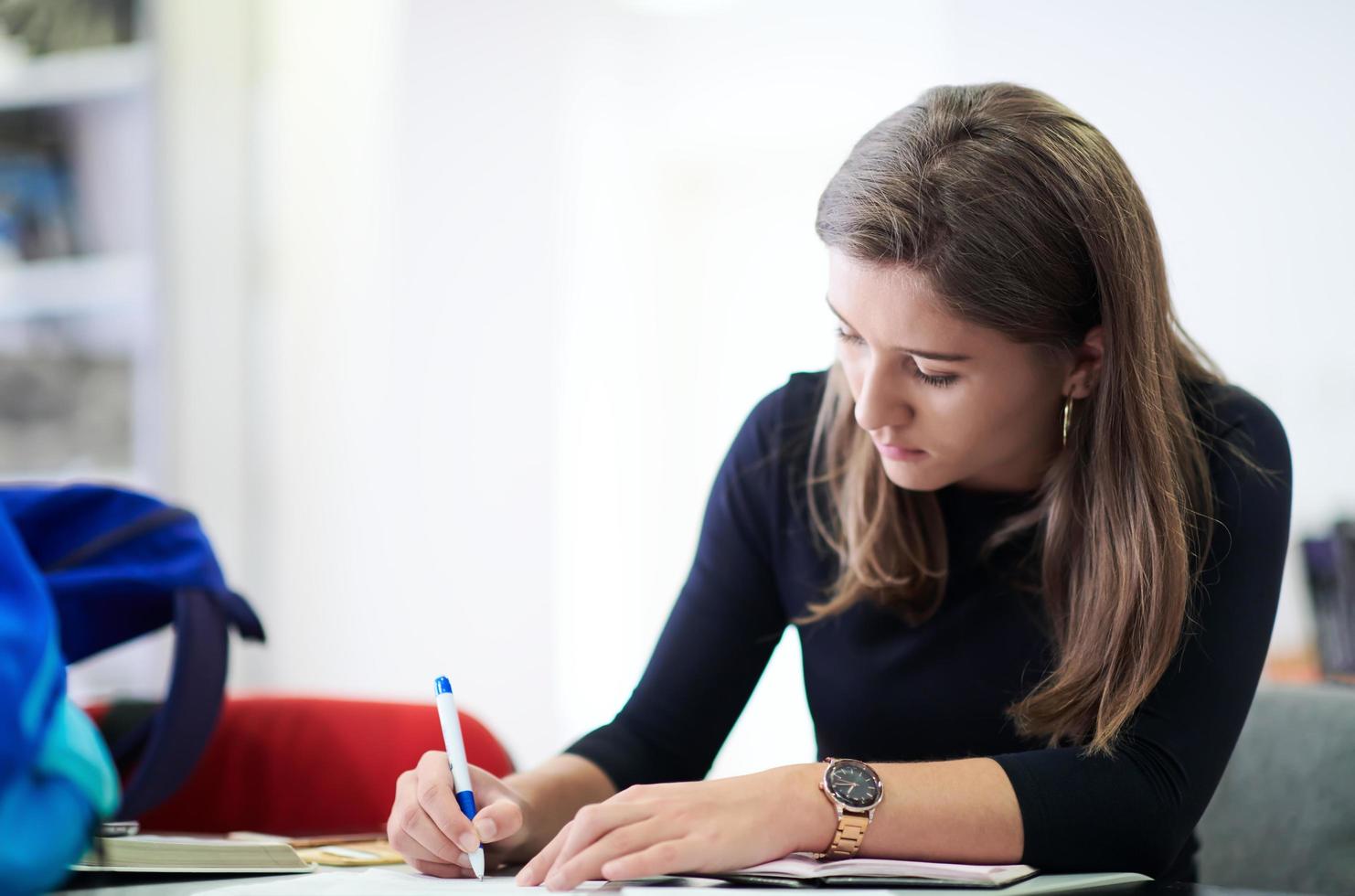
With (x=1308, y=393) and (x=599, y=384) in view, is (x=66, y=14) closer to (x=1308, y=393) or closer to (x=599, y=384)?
(x=599, y=384)

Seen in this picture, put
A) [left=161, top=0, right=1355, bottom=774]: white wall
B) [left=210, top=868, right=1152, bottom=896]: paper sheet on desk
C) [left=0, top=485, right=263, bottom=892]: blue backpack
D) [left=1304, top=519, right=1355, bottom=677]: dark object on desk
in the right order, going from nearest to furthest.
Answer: [left=210, top=868, right=1152, bottom=896]: paper sheet on desk, [left=0, top=485, right=263, bottom=892]: blue backpack, [left=1304, top=519, right=1355, bottom=677]: dark object on desk, [left=161, top=0, right=1355, bottom=774]: white wall

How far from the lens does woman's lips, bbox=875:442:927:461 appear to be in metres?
1.06

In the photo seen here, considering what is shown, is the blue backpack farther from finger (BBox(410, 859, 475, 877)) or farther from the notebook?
finger (BBox(410, 859, 475, 877))

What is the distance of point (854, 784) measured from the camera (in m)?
0.84

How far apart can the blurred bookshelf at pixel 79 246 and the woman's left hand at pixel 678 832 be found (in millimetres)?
2193

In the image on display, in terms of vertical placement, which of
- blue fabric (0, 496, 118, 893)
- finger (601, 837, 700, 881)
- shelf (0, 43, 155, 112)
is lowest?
finger (601, 837, 700, 881)

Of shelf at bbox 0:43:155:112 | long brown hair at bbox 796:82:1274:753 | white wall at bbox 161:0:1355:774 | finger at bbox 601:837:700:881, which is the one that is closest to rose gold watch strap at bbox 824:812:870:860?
finger at bbox 601:837:700:881

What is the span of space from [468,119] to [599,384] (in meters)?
0.89

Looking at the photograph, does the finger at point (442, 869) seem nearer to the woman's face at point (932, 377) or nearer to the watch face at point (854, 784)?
the watch face at point (854, 784)

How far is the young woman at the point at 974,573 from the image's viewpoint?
861 mm

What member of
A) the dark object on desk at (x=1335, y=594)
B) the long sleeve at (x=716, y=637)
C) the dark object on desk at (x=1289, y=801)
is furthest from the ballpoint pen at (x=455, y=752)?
the dark object on desk at (x=1335, y=594)

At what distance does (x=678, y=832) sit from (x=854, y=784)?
135 millimetres

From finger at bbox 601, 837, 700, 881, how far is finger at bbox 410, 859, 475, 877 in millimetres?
177

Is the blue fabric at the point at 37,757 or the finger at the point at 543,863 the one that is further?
the finger at the point at 543,863
